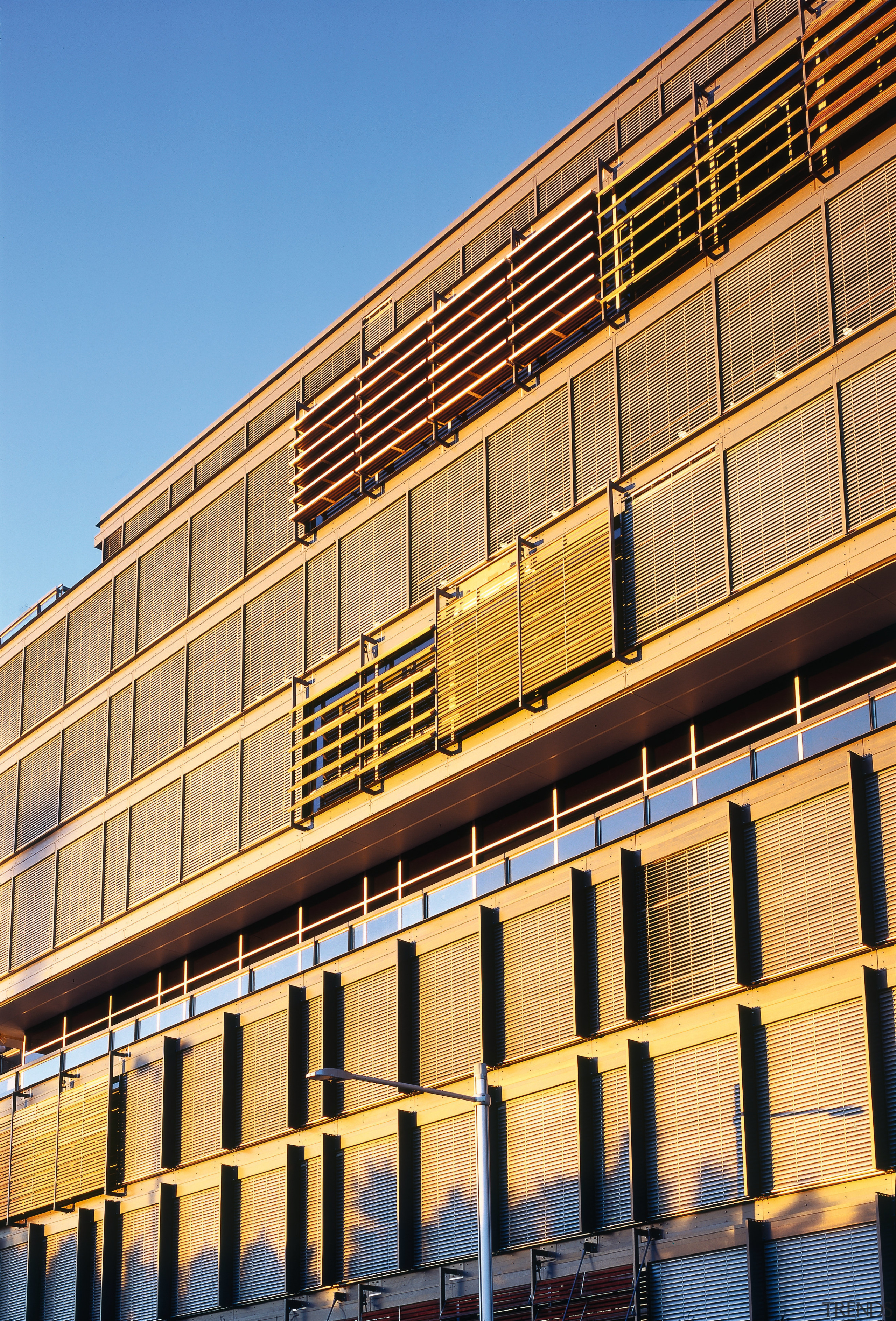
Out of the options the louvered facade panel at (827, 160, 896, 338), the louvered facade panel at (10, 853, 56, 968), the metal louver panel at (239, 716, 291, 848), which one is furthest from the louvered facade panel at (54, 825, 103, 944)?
the louvered facade panel at (827, 160, 896, 338)

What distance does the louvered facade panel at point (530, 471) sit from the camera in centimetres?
4147

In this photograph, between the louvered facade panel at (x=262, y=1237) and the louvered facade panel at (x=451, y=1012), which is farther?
the louvered facade panel at (x=262, y=1237)

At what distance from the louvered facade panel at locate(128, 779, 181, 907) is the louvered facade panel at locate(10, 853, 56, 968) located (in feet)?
15.4

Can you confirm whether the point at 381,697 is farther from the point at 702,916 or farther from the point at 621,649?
the point at 702,916

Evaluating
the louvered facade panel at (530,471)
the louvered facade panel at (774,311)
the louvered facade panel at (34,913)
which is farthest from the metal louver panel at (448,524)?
the louvered facade panel at (34,913)

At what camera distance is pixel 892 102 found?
35.1m

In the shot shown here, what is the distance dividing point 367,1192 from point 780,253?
2282cm

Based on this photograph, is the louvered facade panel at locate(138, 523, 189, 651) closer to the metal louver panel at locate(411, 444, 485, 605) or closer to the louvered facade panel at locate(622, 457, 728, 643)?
the metal louver panel at locate(411, 444, 485, 605)

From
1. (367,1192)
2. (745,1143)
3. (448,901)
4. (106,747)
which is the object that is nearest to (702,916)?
(745,1143)

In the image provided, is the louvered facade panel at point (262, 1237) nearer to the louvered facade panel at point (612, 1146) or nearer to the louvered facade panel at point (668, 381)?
the louvered facade panel at point (612, 1146)

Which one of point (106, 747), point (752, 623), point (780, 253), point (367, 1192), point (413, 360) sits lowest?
point (367, 1192)

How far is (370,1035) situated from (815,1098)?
45.1 feet

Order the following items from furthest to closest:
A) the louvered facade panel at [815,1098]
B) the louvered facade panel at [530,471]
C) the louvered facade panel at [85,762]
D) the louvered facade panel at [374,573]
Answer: the louvered facade panel at [85,762], the louvered facade panel at [374,573], the louvered facade panel at [530,471], the louvered facade panel at [815,1098]

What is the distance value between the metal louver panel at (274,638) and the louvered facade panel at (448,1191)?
1464 cm
